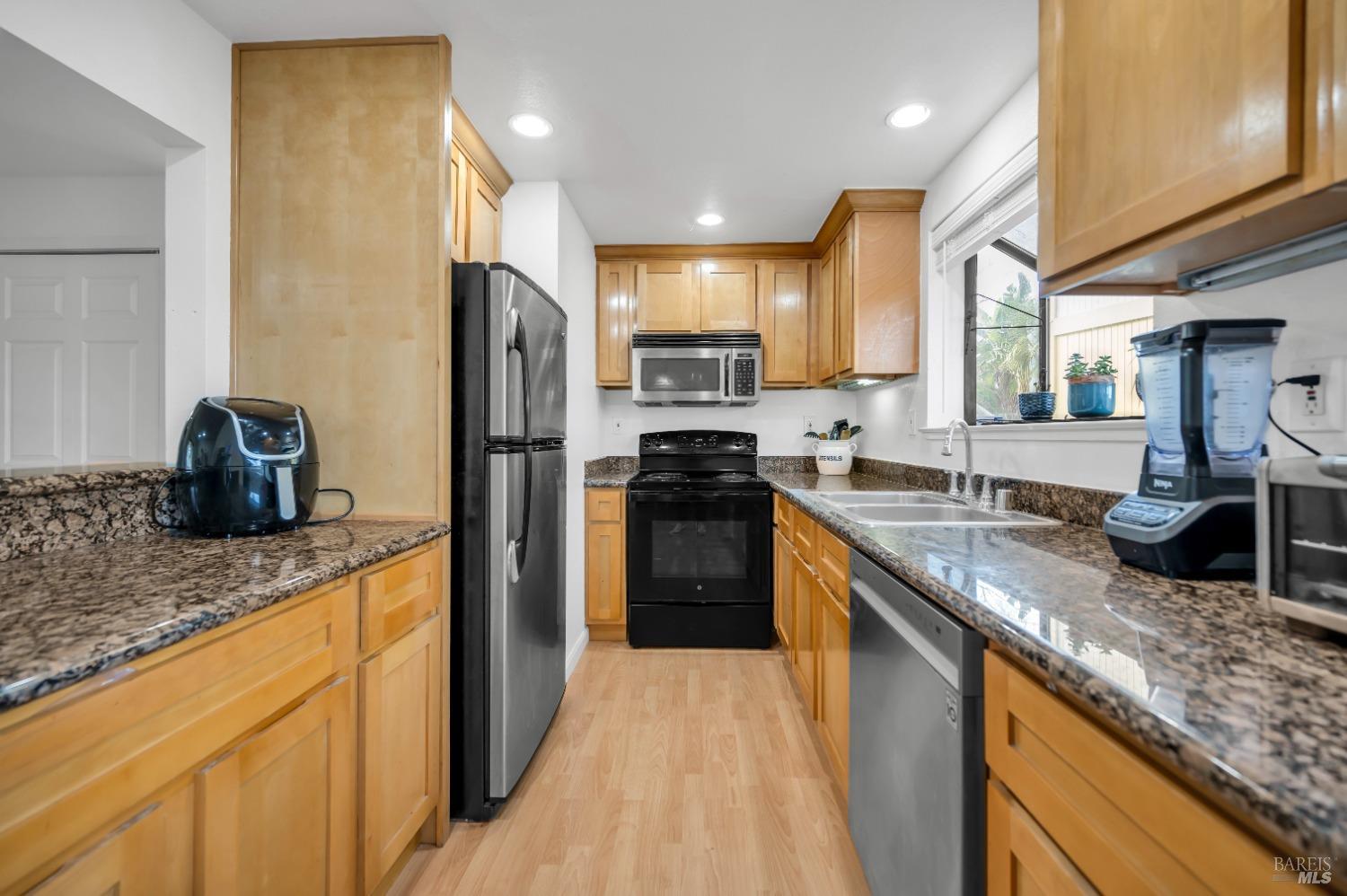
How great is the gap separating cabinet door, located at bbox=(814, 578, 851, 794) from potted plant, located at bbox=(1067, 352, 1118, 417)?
0.92 meters

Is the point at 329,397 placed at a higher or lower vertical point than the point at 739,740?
higher

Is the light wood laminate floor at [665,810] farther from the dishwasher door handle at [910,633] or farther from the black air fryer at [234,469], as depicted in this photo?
the black air fryer at [234,469]

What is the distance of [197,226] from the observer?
5.04 ft

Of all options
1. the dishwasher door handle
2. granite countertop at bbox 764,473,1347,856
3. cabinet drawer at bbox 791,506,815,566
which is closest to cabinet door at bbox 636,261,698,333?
cabinet drawer at bbox 791,506,815,566

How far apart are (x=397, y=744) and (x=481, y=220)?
2.03 metres

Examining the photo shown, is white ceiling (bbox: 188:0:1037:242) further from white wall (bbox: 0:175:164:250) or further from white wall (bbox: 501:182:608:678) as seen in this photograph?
white wall (bbox: 0:175:164:250)

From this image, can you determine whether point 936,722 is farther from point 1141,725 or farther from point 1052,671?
point 1141,725

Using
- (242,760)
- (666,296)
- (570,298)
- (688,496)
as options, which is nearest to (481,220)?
(570,298)

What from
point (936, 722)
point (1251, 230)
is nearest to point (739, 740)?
point (936, 722)

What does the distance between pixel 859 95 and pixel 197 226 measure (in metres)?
2.13

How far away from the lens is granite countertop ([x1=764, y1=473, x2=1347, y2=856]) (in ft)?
1.33

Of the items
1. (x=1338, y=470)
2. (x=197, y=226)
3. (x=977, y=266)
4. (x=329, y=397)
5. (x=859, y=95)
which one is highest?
(x=859, y=95)

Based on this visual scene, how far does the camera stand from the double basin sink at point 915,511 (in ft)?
5.50

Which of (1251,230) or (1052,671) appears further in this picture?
(1251,230)
